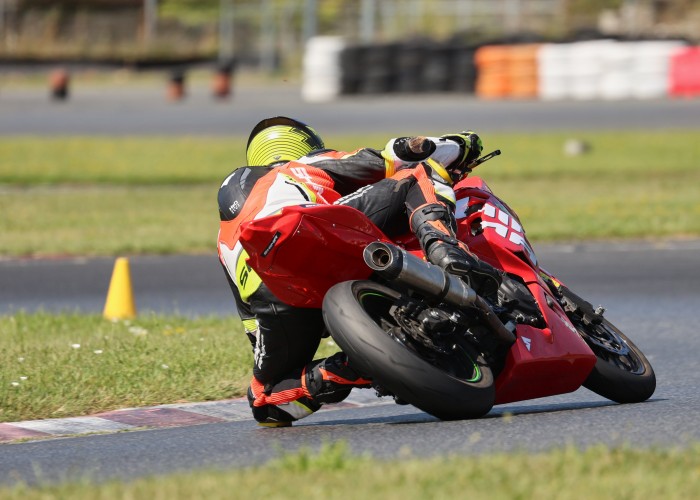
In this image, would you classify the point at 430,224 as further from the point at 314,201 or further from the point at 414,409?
the point at 414,409

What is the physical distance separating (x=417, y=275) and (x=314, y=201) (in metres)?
0.75

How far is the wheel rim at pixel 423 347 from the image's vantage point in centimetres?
475

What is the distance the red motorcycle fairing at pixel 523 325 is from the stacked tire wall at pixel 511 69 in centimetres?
2381

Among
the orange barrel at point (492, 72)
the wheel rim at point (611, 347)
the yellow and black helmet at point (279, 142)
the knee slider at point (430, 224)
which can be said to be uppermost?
the yellow and black helmet at point (279, 142)

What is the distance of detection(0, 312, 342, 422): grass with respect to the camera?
6.14 m

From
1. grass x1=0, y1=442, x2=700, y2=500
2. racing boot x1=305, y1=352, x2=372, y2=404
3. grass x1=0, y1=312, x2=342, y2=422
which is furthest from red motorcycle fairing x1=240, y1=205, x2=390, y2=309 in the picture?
grass x1=0, y1=312, x2=342, y2=422

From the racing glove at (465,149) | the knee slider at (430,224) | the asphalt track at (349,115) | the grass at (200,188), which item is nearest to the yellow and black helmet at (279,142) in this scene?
the racing glove at (465,149)

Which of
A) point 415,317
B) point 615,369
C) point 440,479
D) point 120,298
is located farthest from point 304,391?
point 120,298

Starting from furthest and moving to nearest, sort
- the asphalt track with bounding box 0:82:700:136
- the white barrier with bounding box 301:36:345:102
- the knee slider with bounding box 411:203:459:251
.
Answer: the white barrier with bounding box 301:36:345:102 < the asphalt track with bounding box 0:82:700:136 < the knee slider with bounding box 411:203:459:251

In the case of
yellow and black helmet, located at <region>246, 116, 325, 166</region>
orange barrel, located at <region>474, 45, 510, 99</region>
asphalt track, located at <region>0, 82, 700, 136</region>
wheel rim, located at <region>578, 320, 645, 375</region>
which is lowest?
asphalt track, located at <region>0, 82, 700, 136</region>

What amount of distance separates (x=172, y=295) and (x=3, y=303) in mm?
1272

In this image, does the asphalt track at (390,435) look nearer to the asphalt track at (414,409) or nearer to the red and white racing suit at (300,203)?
the asphalt track at (414,409)

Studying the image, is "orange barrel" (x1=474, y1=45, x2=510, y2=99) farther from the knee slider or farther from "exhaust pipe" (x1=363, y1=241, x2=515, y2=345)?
"exhaust pipe" (x1=363, y1=241, x2=515, y2=345)

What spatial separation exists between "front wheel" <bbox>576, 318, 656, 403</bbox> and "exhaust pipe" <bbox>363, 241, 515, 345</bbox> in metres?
0.99
